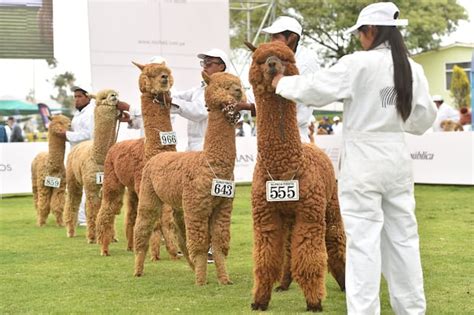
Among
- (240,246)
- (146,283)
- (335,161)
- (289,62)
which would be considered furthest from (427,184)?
(289,62)

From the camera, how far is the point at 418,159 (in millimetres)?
16844

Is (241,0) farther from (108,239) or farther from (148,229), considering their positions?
(148,229)

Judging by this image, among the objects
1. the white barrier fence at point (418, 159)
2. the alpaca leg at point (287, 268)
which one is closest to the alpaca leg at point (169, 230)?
the alpaca leg at point (287, 268)

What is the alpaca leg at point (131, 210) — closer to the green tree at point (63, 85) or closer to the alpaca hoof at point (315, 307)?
the alpaca hoof at point (315, 307)

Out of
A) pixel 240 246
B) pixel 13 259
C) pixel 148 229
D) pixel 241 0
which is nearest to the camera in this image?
pixel 148 229

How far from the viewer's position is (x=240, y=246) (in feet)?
31.0

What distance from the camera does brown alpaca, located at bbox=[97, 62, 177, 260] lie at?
784cm

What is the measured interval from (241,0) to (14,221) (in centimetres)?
897

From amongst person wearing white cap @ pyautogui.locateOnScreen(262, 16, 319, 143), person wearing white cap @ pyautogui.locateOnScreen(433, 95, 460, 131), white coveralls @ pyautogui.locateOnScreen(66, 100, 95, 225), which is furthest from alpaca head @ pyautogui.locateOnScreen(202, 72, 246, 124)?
person wearing white cap @ pyautogui.locateOnScreen(433, 95, 460, 131)

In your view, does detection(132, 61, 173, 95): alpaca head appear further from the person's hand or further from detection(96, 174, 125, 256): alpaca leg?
the person's hand

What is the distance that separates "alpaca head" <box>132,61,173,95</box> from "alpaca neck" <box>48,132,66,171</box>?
3.94 metres

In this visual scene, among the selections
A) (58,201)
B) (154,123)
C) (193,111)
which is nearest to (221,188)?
(154,123)

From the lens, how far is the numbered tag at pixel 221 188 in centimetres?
661

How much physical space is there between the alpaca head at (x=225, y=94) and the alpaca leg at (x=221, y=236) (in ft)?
2.72
